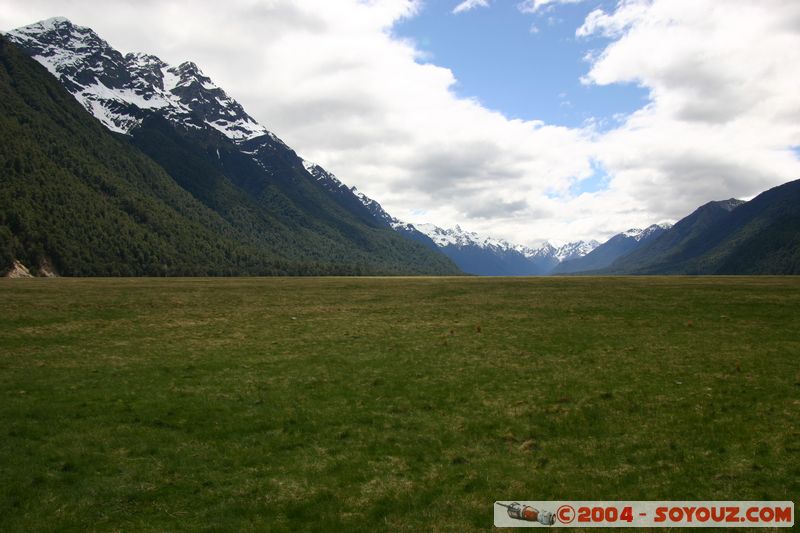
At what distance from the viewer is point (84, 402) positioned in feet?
69.8

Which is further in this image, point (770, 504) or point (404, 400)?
point (404, 400)

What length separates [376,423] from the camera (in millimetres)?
19406

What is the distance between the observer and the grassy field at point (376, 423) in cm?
1332

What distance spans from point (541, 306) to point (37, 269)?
222 metres

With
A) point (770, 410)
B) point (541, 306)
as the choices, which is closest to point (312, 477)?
point (770, 410)

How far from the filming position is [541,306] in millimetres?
58156

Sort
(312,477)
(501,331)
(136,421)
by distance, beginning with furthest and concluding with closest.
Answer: (501,331), (136,421), (312,477)

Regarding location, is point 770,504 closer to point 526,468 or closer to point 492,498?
point 526,468

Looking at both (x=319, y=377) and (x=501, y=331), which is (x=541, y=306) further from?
(x=319, y=377)

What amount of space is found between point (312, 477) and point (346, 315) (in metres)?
36.9

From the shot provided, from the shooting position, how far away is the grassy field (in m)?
13.3

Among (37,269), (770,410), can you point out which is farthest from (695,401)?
(37,269)

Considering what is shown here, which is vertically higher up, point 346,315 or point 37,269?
point 37,269

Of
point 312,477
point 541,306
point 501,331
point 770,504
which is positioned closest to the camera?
point 770,504
